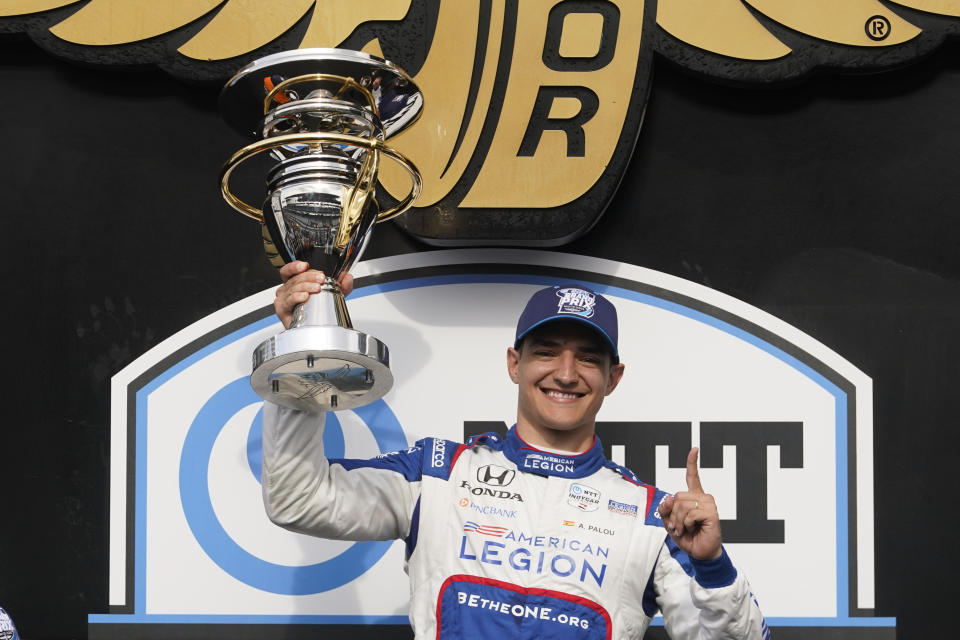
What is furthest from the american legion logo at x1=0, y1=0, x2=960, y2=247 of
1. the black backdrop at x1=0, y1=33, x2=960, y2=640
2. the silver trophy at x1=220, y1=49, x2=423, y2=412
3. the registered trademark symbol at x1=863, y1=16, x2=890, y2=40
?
the silver trophy at x1=220, y1=49, x2=423, y2=412

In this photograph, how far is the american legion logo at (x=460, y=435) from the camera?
8.73 ft

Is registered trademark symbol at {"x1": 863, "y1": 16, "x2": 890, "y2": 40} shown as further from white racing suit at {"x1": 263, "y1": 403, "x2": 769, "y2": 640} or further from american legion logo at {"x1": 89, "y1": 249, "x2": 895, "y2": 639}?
white racing suit at {"x1": 263, "y1": 403, "x2": 769, "y2": 640}

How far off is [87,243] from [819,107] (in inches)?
72.1

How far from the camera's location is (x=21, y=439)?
2764 millimetres

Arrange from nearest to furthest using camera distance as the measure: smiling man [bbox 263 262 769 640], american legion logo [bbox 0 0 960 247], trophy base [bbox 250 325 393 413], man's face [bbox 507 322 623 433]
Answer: trophy base [bbox 250 325 393 413] → smiling man [bbox 263 262 769 640] → man's face [bbox 507 322 623 433] → american legion logo [bbox 0 0 960 247]

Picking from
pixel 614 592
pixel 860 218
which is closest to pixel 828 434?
pixel 860 218

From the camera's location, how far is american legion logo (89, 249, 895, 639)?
2660 mm

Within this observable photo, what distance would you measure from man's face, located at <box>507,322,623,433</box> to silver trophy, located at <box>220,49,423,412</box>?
12.1 inches

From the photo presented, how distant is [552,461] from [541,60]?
100 centimetres

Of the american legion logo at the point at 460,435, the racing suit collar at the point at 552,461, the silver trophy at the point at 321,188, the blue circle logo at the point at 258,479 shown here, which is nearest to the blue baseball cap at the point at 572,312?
the racing suit collar at the point at 552,461

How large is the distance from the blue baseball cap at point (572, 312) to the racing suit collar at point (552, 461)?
20 centimetres

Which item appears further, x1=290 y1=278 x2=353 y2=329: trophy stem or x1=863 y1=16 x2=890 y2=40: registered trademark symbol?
x1=863 y1=16 x2=890 y2=40: registered trademark symbol

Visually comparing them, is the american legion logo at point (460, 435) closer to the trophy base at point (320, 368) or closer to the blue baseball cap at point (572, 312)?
the blue baseball cap at point (572, 312)

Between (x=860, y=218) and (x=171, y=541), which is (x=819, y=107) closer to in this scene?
(x=860, y=218)
